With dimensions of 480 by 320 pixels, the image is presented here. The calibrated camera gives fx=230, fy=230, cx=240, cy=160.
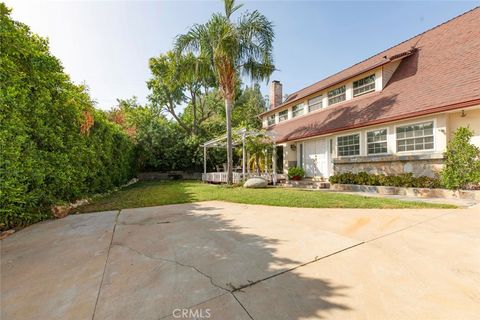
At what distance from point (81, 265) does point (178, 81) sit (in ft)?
39.7

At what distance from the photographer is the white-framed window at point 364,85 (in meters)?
12.3

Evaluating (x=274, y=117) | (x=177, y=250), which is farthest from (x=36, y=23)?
(x=274, y=117)

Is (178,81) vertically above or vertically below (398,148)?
above

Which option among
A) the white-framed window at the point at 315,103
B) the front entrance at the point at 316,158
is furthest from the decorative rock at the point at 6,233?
the white-framed window at the point at 315,103

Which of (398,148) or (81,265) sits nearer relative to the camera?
(81,265)

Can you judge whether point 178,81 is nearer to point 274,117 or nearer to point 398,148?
point 274,117

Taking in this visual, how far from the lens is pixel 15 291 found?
232 centimetres

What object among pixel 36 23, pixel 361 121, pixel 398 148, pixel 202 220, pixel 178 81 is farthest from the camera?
pixel 178 81

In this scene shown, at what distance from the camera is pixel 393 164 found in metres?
9.81

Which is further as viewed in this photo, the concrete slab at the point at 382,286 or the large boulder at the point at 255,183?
the large boulder at the point at 255,183

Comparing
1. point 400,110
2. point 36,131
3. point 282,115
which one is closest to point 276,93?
point 282,115

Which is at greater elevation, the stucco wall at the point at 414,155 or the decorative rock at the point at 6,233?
the stucco wall at the point at 414,155

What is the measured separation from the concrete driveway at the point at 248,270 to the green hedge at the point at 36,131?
957mm

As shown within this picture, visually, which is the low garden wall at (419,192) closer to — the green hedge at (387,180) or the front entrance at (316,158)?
the green hedge at (387,180)
